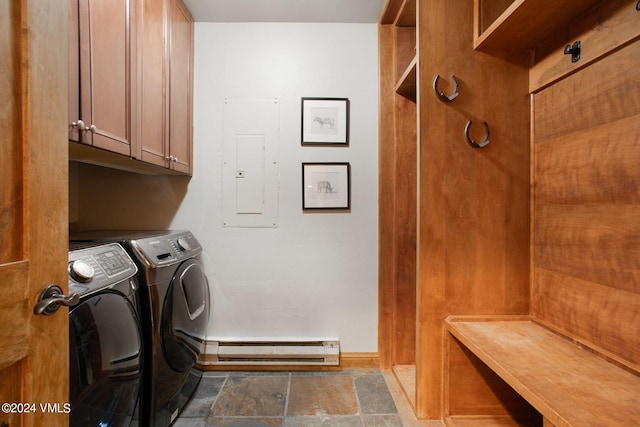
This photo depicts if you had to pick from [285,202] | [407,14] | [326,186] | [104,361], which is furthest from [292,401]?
[407,14]

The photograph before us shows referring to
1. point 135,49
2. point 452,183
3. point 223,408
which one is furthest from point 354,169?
point 223,408

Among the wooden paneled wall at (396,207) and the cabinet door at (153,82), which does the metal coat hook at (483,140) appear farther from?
the cabinet door at (153,82)

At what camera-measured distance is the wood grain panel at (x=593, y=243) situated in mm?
839

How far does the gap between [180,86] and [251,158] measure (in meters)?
0.60

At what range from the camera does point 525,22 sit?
1.02m

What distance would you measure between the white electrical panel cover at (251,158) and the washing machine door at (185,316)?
476 millimetres

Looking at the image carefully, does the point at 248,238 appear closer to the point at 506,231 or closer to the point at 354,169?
the point at 354,169

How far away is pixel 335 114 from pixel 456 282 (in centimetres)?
128

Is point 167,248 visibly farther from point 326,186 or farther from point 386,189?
point 386,189

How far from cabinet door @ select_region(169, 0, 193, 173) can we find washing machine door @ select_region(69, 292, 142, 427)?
0.92 metres

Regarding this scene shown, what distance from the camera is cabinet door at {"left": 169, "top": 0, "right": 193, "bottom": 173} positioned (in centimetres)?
164

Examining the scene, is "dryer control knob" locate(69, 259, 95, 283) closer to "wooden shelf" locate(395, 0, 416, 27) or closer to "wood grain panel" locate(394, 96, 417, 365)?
"wood grain panel" locate(394, 96, 417, 365)

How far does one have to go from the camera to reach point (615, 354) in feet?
2.85

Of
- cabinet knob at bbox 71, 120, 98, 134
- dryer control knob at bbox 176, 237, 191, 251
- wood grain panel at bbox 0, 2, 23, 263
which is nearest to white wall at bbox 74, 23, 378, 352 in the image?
dryer control knob at bbox 176, 237, 191, 251
